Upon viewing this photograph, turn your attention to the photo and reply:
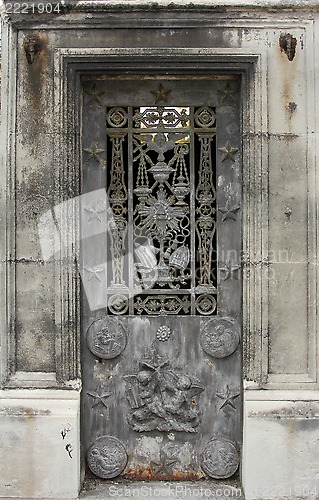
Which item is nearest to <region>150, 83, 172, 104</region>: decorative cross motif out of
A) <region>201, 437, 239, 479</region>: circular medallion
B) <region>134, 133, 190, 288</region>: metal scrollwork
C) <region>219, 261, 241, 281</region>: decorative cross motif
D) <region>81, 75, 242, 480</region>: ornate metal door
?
<region>81, 75, 242, 480</region>: ornate metal door

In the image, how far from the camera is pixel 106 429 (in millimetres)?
6039

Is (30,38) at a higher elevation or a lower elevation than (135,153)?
higher

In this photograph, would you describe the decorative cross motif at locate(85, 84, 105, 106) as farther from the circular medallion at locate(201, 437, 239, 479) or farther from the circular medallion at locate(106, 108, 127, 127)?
the circular medallion at locate(201, 437, 239, 479)

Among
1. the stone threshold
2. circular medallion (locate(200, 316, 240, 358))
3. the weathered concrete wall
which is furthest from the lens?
circular medallion (locate(200, 316, 240, 358))

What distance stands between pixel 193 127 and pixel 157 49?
820 millimetres

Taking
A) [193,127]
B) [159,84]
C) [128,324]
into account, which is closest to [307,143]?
[193,127]

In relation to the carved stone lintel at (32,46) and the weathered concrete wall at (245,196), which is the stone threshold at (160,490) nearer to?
the weathered concrete wall at (245,196)

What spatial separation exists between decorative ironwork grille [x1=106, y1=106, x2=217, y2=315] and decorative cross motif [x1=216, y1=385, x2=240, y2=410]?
798 mm

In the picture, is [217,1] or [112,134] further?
[112,134]

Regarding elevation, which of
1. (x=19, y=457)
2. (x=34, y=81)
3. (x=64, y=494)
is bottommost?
(x=64, y=494)

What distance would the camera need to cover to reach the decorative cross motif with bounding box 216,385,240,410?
5.97m

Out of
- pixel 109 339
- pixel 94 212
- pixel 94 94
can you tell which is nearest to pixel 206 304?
pixel 109 339

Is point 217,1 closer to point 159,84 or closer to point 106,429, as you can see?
point 159,84

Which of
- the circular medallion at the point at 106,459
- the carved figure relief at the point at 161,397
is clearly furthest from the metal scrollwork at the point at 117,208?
the circular medallion at the point at 106,459
